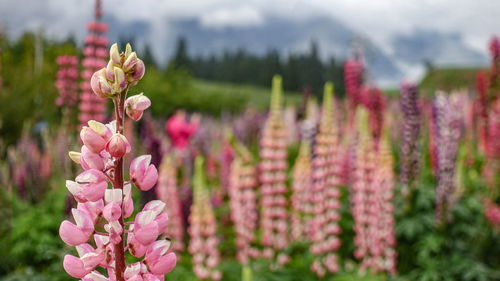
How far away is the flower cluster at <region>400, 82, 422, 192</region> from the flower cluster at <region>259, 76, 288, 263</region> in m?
1.17

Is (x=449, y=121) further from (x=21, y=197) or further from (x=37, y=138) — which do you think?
(x=37, y=138)

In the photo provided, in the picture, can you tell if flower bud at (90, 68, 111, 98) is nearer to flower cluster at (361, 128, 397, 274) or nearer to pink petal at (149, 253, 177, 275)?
pink petal at (149, 253, 177, 275)

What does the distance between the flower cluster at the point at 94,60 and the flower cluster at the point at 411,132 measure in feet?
9.17

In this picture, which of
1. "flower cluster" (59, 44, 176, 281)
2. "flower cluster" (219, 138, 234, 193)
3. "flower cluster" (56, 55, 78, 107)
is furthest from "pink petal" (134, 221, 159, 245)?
"flower cluster" (219, 138, 234, 193)

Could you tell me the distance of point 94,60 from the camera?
4.61 meters

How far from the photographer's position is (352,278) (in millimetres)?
3953

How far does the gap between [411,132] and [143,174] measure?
14.2 feet

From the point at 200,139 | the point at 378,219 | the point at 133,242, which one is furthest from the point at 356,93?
the point at 133,242

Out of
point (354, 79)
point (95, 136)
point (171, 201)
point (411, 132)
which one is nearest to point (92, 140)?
point (95, 136)

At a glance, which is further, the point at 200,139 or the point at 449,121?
the point at 200,139

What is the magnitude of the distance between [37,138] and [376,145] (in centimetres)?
547

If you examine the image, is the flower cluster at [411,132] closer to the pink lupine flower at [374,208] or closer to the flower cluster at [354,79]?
the pink lupine flower at [374,208]

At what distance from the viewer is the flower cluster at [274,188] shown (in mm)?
4824

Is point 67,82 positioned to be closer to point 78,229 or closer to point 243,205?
point 243,205
